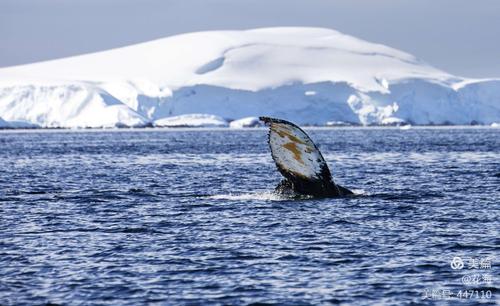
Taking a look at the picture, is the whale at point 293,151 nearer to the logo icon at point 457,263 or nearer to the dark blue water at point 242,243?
the dark blue water at point 242,243

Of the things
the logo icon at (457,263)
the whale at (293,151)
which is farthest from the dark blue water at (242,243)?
the whale at (293,151)

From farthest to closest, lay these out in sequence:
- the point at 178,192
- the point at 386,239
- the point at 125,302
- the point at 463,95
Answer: the point at 463,95 < the point at 178,192 < the point at 386,239 < the point at 125,302

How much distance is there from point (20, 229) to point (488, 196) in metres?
13.7

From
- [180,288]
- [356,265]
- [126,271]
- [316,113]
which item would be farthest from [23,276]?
[316,113]

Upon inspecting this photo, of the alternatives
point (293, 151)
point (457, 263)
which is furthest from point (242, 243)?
point (293, 151)

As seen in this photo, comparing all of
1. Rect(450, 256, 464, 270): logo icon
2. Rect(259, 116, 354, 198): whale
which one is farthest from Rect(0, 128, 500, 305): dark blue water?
Rect(259, 116, 354, 198): whale

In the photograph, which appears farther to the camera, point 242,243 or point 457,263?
point 242,243

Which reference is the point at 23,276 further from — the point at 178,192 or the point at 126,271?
the point at 178,192

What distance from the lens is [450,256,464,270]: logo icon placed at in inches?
701

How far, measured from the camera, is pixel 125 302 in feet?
50.6

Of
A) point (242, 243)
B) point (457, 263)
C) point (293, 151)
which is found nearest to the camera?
point (457, 263)

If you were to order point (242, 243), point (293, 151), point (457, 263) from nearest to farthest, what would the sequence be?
point (457, 263)
point (242, 243)
point (293, 151)

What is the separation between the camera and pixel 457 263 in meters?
18.1

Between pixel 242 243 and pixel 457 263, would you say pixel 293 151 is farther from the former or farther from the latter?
pixel 457 263
